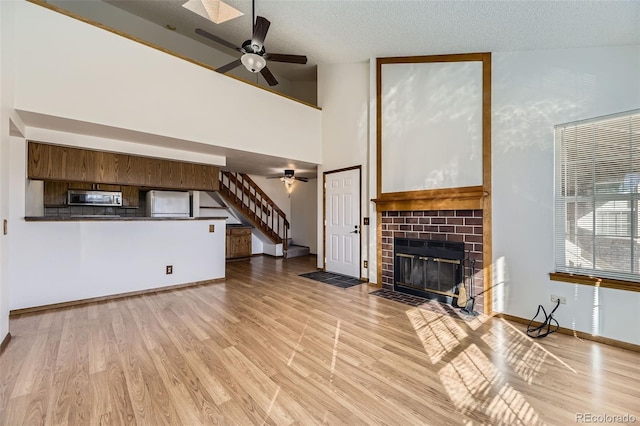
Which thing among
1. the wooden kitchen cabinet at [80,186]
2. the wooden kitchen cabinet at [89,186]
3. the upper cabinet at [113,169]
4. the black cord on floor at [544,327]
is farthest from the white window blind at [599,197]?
the wooden kitchen cabinet at [80,186]

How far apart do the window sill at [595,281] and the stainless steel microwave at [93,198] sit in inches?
260

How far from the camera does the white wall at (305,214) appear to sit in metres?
8.31

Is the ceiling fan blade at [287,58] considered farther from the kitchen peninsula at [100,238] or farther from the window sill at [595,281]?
the window sill at [595,281]

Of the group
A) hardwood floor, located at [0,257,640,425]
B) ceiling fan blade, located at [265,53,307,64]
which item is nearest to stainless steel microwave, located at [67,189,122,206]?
hardwood floor, located at [0,257,640,425]

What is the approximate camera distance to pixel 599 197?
2.76 meters

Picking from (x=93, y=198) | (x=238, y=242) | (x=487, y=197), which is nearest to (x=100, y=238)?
(x=93, y=198)

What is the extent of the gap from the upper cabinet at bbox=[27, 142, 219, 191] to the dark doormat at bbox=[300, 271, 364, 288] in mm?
2571

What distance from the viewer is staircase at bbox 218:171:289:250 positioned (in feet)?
23.7

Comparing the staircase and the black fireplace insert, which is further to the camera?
the staircase

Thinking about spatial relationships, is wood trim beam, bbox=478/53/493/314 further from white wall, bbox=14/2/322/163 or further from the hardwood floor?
white wall, bbox=14/2/322/163

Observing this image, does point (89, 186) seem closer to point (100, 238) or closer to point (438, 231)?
point (100, 238)

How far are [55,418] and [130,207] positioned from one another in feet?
14.4

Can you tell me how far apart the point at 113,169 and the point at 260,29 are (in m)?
3.06

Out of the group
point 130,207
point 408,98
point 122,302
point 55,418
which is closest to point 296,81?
point 408,98
